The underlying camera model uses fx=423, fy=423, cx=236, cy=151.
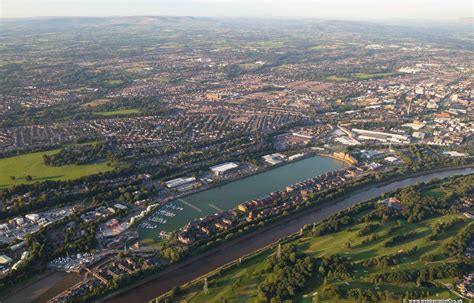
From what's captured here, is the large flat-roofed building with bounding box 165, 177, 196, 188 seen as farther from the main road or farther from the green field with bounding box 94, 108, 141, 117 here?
the green field with bounding box 94, 108, 141, 117

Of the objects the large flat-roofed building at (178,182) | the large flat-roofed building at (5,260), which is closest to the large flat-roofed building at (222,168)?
the large flat-roofed building at (178,182)

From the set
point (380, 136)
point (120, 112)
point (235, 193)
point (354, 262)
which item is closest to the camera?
point (354, 262)

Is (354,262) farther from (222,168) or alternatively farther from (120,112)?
(120,112)

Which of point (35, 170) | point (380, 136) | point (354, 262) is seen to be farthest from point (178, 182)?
point (380, 136)

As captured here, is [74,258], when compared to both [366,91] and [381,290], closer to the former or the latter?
[381,290]

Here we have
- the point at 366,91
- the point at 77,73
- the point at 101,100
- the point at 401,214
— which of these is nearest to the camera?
the point at 401,214

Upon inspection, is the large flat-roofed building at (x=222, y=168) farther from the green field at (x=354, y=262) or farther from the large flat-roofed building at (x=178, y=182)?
the green field at (x=354, y=262)

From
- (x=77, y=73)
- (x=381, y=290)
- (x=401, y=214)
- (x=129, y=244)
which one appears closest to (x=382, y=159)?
(x=401, y=214)
